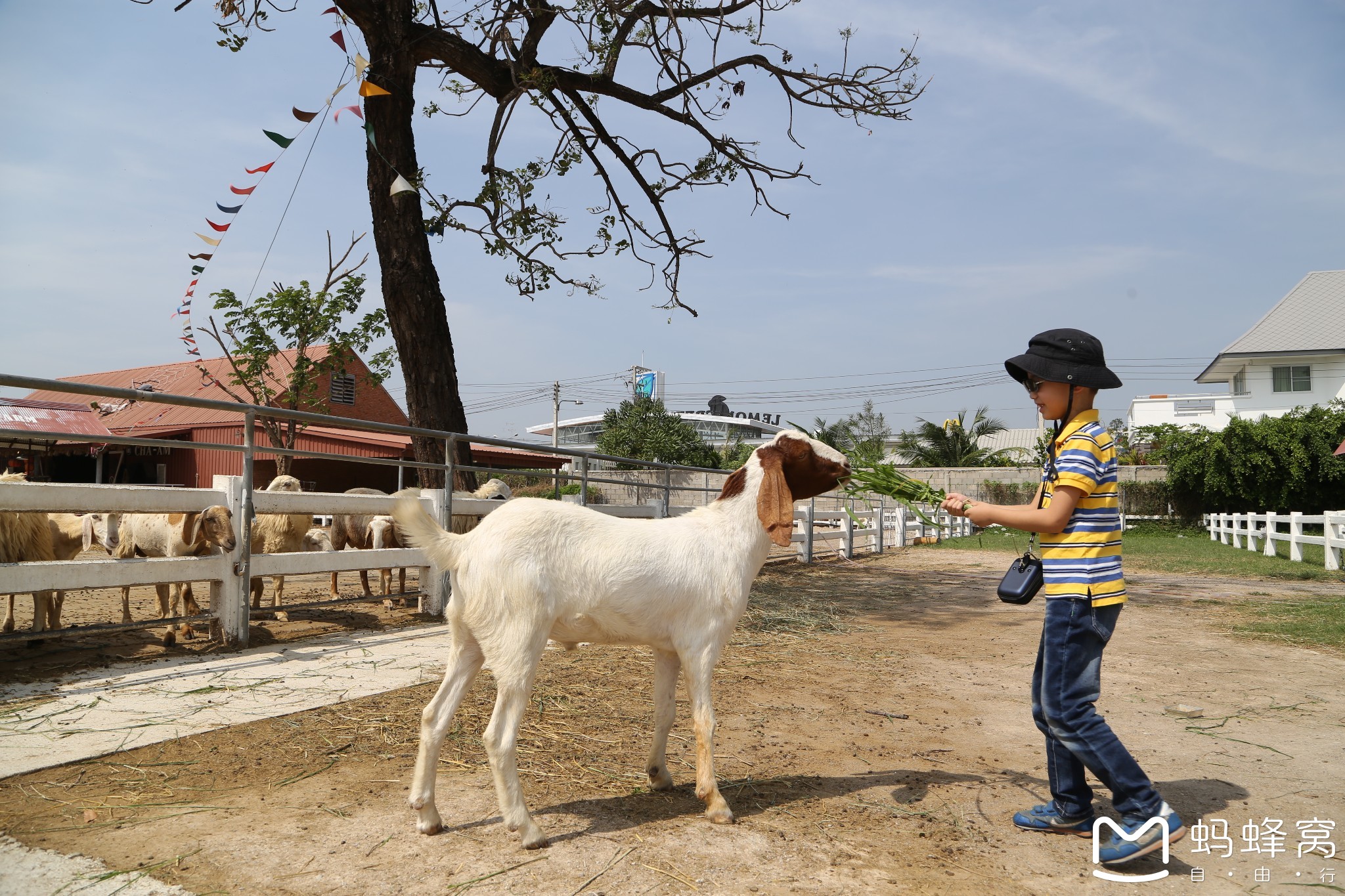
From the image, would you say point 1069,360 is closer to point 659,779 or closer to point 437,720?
point 659,779

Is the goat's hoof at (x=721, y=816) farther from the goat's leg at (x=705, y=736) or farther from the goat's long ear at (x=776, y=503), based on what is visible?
the goat's long ear at (x=776, y=503)

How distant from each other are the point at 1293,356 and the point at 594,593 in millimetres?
43998

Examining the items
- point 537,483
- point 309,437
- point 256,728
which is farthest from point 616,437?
point 256,728

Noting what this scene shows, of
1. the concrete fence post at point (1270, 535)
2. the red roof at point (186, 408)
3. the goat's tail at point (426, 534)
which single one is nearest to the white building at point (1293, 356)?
the concrete fence post at point (1270, 535)

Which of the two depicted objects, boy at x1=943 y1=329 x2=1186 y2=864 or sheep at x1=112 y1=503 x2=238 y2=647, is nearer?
boy at x1=943 y1=329 x2=1186 y2=864

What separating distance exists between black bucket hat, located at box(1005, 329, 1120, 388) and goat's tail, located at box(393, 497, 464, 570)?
2.31 meters

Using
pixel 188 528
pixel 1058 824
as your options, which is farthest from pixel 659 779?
pixel 188 528

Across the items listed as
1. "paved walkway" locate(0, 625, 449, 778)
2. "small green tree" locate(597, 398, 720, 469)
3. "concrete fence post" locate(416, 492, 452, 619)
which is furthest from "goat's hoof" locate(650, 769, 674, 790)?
"small green tree" locate(597, 398, 720, 469)

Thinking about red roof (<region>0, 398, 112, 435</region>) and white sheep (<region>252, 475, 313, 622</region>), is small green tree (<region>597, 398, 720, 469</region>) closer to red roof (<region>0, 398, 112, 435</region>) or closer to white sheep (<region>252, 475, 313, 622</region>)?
red roof (<region>0, 398, 112, 435</region>)

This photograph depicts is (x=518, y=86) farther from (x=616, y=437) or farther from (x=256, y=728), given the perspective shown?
(x=616, y=437)

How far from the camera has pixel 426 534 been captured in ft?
10.3

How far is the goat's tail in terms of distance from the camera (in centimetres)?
309

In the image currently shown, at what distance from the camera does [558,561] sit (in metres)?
3.15

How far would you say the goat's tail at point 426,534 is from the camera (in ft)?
10.1
